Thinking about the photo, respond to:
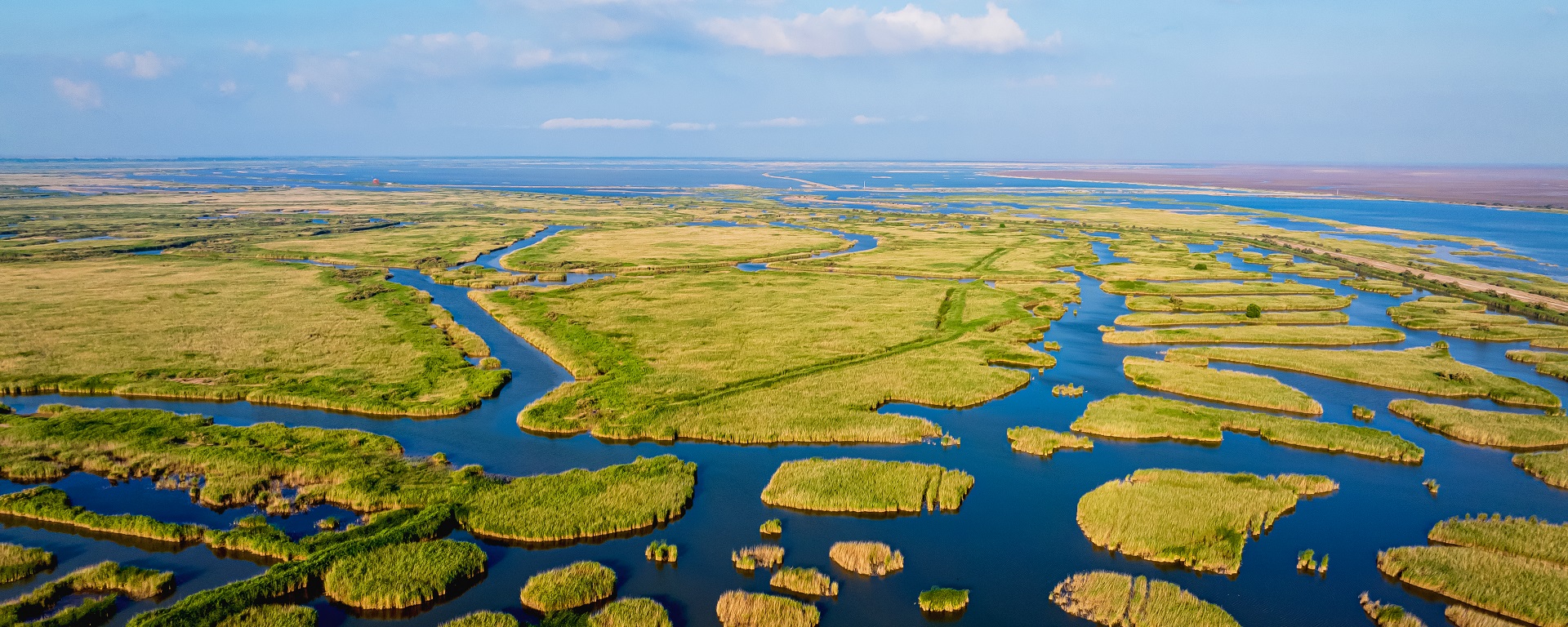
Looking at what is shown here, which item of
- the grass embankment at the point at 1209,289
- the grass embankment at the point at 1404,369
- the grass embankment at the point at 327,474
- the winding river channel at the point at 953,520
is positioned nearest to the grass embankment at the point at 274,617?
the winding river channel at the point at 953,520

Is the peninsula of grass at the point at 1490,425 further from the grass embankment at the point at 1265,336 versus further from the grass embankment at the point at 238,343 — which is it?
the grass embankment at the point at 238,343

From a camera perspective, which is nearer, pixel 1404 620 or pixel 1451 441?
pixel 1404 620

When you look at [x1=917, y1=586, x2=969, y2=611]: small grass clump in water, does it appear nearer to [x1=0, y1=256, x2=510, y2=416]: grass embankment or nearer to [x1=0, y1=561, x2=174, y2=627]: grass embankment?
[x1=0, y1=561, x2=174, y2=627]: grass embankment

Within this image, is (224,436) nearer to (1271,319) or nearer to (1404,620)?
(1404,620)

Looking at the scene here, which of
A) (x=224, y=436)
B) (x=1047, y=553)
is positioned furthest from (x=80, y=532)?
(x=1047, y=553)

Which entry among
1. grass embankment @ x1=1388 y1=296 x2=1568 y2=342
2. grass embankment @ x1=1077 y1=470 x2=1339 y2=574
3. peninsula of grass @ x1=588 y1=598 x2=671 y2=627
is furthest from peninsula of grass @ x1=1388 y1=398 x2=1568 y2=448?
peninsula of grass @ x1=588 y1=598 x2=671 y2=627

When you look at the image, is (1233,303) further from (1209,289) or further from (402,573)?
(402,573)
